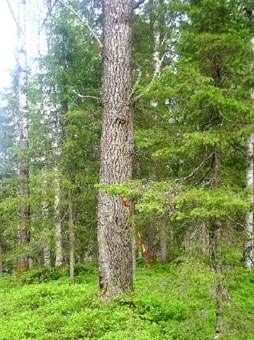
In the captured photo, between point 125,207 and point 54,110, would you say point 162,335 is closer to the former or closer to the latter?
point 125,207

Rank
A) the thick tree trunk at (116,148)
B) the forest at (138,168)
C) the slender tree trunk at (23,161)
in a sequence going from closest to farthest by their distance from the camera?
the forest at (138,168)
the thick tree trunk at (116,148)
the slender tree trunk at (23,161)

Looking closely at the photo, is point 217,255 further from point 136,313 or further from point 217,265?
point 136,313

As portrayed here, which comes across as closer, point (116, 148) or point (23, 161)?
point (116, 148)

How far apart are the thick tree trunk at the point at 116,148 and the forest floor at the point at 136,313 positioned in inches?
21.8

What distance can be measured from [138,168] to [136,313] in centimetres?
651

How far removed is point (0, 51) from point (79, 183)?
66.0ft

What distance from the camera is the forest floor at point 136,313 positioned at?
6.78 m

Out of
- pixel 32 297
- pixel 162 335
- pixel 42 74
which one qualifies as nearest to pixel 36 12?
pixel 42 74

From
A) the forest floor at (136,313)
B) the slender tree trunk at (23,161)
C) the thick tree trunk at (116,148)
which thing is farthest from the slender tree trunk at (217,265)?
the slender tree trunk at (23,161)

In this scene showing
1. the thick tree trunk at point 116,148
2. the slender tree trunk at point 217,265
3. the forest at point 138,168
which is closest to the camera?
the forest at point 138,168

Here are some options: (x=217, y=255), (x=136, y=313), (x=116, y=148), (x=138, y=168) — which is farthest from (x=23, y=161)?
(x=217, y=255)

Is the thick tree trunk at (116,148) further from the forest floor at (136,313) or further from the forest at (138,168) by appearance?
the forest floor at (136,313)

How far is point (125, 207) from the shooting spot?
882cm

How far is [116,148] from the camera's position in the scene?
8750 millimetres
